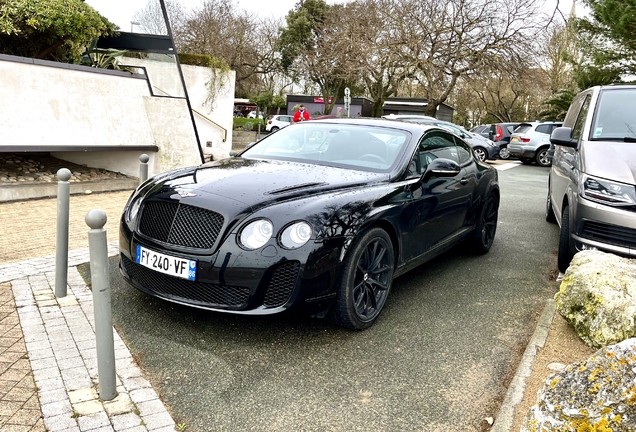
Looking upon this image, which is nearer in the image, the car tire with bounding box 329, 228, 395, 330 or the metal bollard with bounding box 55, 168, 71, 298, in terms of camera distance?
the car tire with bounding box 329, 228, 395, 330

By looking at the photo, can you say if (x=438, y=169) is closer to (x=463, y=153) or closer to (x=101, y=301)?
(x=463, y=153)

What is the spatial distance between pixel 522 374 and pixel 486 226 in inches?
125

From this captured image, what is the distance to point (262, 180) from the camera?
3660 mm

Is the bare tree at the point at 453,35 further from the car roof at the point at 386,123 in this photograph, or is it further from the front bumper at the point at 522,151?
the car roof at the point at 386,123

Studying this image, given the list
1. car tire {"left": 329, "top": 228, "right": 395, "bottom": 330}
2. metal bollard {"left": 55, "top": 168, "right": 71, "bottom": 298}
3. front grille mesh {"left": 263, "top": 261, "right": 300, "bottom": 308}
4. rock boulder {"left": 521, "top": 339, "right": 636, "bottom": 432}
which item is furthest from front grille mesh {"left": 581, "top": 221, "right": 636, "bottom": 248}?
metal bollard {"left": 55, "top": 168, "right": 71, "bottom": 298}

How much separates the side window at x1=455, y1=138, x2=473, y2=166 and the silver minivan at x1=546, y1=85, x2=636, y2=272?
33.5 inches

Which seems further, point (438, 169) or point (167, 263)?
point (438, 169)

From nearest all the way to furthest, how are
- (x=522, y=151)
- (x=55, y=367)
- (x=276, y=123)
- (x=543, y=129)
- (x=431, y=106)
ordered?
(x=55, y=367)
(x=522, y=151)
(x=543, y=129)
(x=431, y=106)
(x=276, y=123)

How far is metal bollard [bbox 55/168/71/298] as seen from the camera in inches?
150

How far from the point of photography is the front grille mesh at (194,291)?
3.14 m

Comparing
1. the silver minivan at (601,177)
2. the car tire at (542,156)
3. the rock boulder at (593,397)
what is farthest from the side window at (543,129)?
the rock boulder at (593,397)

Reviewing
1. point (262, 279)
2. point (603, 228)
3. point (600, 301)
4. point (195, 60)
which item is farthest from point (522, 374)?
point (195, 60)

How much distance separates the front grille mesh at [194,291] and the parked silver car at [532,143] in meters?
18.2

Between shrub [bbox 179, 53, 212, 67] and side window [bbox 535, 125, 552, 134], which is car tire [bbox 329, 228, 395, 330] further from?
side window [bbox 535, 125, 552, 134]
